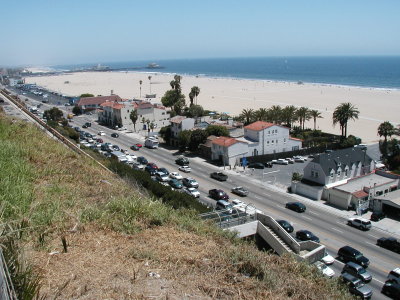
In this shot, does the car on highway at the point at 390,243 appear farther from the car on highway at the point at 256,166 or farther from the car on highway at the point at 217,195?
the car on highway at the point at 256,166

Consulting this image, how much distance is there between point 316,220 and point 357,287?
10.3 metres

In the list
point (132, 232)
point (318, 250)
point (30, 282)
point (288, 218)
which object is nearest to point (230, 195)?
point (288, 218)

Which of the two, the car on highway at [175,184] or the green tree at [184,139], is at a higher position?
the green tree at [184,139]

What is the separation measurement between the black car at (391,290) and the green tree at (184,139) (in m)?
32.6

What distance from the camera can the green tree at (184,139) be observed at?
4725 cm

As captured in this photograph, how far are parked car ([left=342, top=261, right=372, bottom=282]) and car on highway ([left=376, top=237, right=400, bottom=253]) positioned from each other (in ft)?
15.9

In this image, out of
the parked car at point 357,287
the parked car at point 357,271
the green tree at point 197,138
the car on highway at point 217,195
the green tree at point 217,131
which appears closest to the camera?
the parked car at point 357,287

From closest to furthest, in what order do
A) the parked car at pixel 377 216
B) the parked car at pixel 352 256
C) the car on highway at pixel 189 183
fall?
1. the parked car at pixel 352 256
2. the parked car at pixel 377 216
3. the car on highway at pixel 189 183

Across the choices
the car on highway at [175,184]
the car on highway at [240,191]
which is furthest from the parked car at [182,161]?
the car on highway at [240,191]

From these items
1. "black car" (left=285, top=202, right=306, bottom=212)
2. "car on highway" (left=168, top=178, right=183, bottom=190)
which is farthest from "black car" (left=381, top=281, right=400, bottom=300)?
"car on highway" (left=168, top=178, right=183, bottom=190)

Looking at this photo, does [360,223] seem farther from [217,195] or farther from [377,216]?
[217,195]

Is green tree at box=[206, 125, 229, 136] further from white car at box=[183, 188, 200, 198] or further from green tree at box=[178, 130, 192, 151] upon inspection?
white car at box=[183, 188, 200, 198]

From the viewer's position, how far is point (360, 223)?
25281 mm

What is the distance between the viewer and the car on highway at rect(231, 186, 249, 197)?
104 ft
